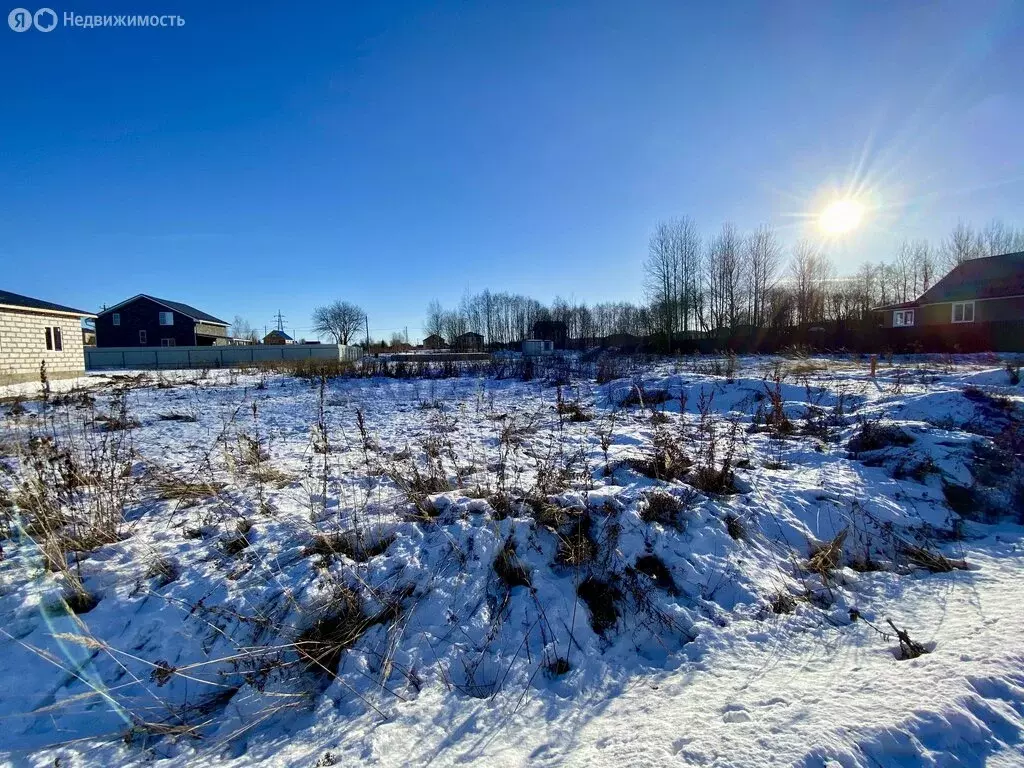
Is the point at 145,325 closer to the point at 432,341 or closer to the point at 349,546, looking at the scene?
the point at 432,341

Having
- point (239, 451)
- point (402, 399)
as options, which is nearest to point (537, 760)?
point (239, 451)

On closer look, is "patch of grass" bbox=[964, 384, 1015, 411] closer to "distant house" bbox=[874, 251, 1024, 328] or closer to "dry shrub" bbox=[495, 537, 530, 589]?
"dry shrub" bbox=[495, 537, 530, 589]

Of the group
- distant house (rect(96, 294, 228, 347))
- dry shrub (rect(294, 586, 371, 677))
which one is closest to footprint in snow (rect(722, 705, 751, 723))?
dry shrub (rect(294, 586, 371, 677))

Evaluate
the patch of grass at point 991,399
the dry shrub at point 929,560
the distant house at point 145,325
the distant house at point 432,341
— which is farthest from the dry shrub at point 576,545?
the distant house at point 432,341

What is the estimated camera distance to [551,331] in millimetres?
60406

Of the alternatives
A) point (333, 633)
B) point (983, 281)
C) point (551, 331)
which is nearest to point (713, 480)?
point (333, 633)

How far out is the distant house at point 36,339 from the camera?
16.0 m

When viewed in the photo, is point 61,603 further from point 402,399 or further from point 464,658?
point 402,399

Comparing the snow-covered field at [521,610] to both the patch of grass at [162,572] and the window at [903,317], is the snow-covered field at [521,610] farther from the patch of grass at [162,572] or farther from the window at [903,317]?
the window at [903,317]

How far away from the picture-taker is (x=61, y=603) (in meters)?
2.58

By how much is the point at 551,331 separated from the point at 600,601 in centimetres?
5851

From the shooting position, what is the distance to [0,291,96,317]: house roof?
16.1 metres

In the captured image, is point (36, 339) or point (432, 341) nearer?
point (36, 339)

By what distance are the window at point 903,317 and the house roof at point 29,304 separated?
48811mm
